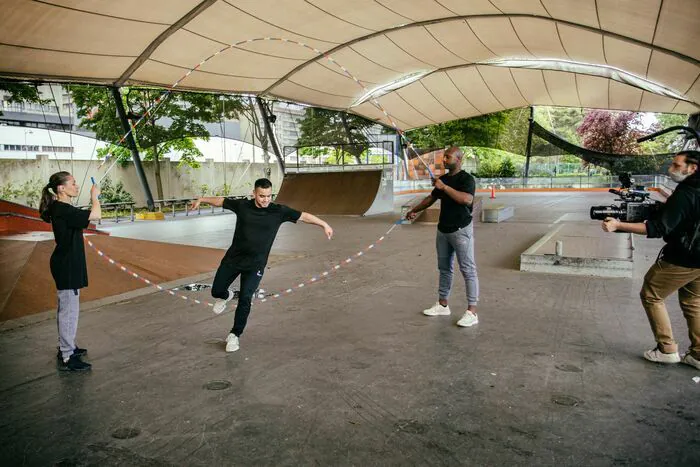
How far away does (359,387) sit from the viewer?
13.0 feet

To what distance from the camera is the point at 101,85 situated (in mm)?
18531

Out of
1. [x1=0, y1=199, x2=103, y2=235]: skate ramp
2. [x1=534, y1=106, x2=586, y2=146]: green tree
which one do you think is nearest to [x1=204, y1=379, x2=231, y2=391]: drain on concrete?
[x1=0, y1=199, x2=103, y2=235]: skate ramp


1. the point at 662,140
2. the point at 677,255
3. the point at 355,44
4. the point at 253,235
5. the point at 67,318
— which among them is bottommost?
the point at 67,318

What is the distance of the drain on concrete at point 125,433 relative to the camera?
3.26 meters

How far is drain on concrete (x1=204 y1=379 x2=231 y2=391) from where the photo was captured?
13.2 feet

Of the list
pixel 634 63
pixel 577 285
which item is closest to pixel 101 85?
pixel 577 285

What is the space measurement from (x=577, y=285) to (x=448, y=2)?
504 inches

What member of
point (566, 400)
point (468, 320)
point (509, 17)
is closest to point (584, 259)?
point (468, 320)

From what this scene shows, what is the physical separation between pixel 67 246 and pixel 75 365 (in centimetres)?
105

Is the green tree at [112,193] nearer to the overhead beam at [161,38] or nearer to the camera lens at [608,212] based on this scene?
the overhead beam at [161,38]

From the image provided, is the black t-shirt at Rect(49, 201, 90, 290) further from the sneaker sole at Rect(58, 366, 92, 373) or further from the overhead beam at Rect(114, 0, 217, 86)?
the overhead beam at Rect(114, 0, 217, 86)

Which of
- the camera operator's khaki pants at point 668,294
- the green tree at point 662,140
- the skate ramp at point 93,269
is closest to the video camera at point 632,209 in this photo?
the camera operator's khaki pants at point 668,294

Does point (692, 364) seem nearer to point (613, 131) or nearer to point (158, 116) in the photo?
point (158, 116)

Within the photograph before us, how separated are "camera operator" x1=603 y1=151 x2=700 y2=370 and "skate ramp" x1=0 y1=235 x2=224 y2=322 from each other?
6.53 meters
